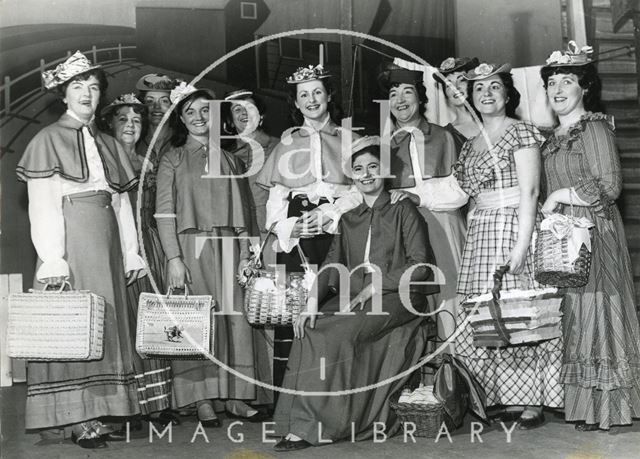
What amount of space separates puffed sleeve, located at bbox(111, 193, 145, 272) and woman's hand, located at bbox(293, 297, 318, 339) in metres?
1.10

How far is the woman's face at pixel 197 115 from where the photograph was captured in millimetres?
6301

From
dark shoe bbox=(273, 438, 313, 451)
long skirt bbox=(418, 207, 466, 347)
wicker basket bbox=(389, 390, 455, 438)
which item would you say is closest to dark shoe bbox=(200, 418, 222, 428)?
dark shoe bbox=(273, 438, 313, 451)

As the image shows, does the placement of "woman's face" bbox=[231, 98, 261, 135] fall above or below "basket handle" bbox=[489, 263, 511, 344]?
above

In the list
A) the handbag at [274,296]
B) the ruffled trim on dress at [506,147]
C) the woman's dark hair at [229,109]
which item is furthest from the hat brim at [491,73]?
the handbag at [274,296]

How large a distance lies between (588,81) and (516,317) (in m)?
1.57

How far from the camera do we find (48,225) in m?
5.76

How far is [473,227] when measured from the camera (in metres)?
5.97

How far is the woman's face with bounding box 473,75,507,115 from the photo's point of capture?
6.00m

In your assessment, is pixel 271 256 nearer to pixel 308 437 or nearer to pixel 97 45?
pixel 308 437

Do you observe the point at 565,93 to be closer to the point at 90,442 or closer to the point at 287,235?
the point at 287,235

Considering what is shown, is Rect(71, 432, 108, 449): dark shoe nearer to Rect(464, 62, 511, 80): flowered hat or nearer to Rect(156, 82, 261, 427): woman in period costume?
Rect(156, 82, 261, 427): woman in period costume

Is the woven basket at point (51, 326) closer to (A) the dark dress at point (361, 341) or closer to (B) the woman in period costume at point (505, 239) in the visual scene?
(A) the dark dress at point (361, 341)

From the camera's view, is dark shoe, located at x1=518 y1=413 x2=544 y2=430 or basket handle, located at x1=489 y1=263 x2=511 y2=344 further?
dark shoe, located at x1=518 y1=413 x2=544 y2=430

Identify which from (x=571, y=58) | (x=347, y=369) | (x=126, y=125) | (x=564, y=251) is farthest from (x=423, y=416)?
(x=126, y=125)
